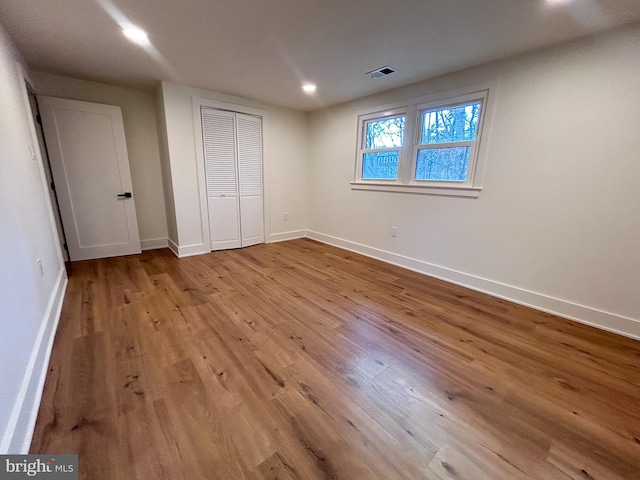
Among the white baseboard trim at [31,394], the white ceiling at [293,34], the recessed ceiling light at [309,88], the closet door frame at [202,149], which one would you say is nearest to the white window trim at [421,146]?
the white ceiling at [293,34]

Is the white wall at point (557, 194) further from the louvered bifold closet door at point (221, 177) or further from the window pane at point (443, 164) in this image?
the louvered bifold closet door at point (221, 177)

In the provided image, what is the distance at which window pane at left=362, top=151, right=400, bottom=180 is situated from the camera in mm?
3586

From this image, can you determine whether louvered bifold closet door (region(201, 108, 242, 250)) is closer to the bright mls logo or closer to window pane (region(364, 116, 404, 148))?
window pane (region(364, 116, 404, 148))

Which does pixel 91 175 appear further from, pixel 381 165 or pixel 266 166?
pixel 381 165

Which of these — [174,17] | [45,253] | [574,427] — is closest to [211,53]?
[174,17]

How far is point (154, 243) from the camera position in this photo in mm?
4207

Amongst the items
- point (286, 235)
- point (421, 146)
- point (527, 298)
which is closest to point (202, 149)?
point (286, 235)

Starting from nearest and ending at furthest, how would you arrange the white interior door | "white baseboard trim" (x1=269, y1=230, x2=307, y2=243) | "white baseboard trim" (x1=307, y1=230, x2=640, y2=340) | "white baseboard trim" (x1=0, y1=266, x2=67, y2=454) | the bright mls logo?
the bright mls logo < "white baseboard trim" (x1=0, y1=266, x2=67, y2=454) < "white baseboard trim" (x1=307, y1=230, x2=640, y2=340) < the white interior door < "white baseboard trim" (x1=269, y1=230, x2=307, y2=243)

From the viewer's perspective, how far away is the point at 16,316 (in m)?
1.36

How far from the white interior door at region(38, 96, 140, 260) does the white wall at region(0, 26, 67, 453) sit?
688 millimetres

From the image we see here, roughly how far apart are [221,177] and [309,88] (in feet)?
6.05

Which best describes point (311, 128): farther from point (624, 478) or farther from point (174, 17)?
point (624, 478)

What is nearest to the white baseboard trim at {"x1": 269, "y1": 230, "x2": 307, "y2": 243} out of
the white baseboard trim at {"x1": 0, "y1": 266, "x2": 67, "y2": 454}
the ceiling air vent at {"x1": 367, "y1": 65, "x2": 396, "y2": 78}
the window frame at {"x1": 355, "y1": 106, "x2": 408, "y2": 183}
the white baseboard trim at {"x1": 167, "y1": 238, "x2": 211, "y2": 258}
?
the white baseboard trim at {"x1": 167, "y1": 238, "x2": 211, "y2": 258}

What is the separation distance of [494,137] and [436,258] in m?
1.46
